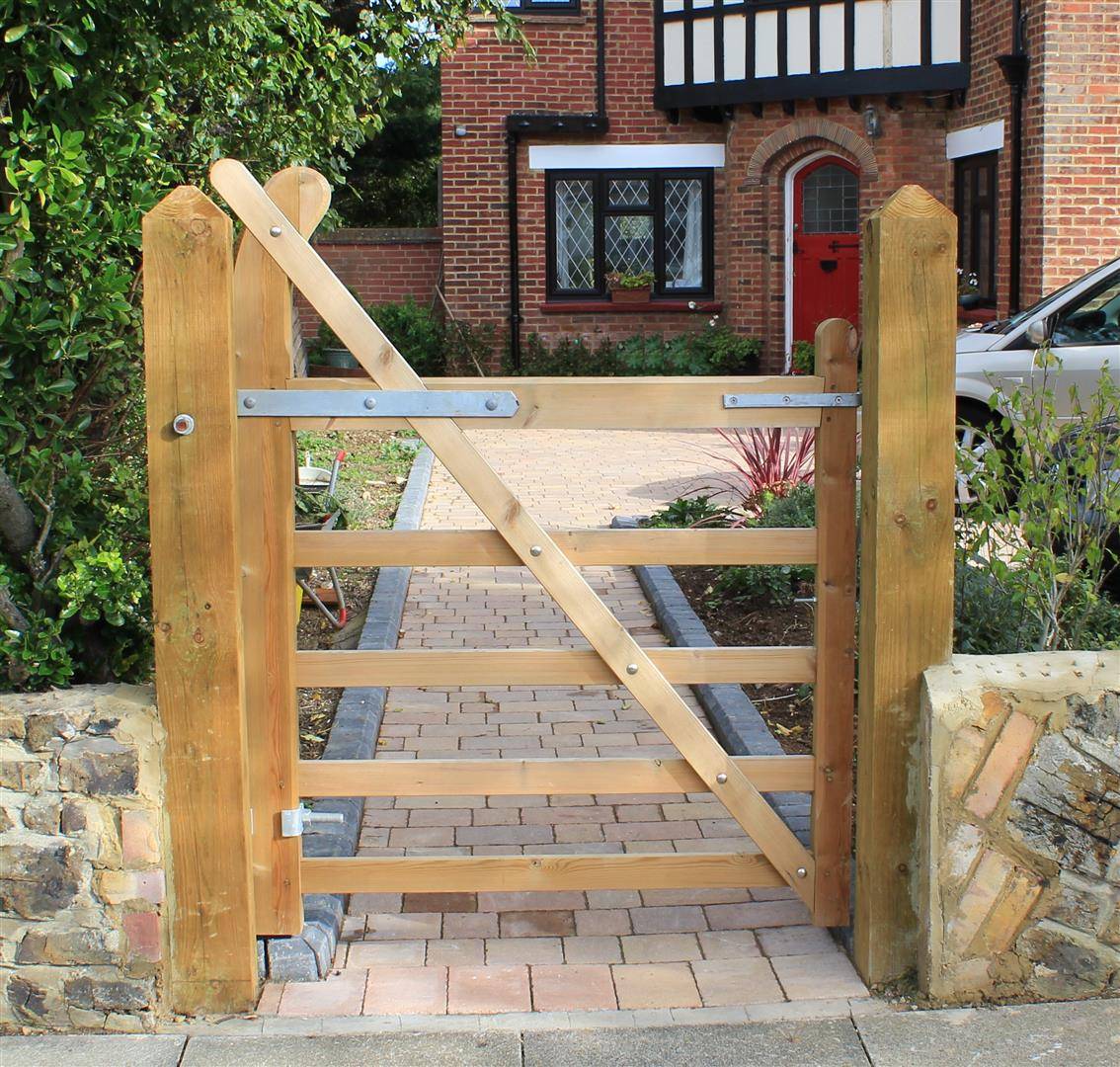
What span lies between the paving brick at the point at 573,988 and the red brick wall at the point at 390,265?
17212 millimetres

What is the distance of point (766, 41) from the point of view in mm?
18234

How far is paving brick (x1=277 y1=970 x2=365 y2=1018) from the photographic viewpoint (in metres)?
3.59

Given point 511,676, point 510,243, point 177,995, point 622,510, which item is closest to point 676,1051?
point 511,676

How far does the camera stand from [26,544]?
4.11 meters

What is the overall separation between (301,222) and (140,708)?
124 cm

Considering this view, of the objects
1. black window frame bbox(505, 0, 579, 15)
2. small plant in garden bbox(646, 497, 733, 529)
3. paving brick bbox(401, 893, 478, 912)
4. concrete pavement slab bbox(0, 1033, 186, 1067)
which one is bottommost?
concrete pavement slab bbox(0, 1033, 186, 1067)

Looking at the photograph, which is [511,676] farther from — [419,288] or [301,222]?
[419,288]

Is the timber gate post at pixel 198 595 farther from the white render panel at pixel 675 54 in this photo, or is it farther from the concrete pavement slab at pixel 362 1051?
the white render panel at pixel 675 54

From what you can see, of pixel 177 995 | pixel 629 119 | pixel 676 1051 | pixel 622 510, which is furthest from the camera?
pixel 629 119

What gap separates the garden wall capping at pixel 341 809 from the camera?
12.3 feet

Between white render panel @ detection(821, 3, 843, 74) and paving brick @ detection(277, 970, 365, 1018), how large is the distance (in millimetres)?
16056

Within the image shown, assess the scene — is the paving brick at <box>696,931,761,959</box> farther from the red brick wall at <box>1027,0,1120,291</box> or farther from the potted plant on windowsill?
the potted plant on windowsill

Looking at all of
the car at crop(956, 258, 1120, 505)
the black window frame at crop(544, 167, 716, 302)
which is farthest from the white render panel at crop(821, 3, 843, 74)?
the car at crop(956, 258, 1120, 505)

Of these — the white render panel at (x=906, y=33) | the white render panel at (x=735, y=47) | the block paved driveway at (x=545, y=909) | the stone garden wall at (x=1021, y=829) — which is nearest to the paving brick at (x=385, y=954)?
the block paved driveway at (x=545, y=909)
